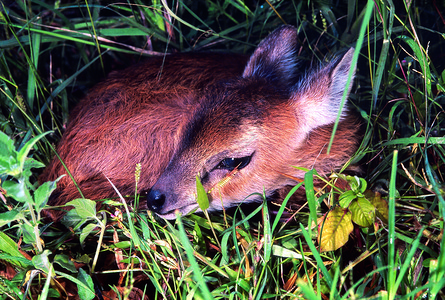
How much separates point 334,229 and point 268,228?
0.39m

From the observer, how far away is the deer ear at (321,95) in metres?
2.47

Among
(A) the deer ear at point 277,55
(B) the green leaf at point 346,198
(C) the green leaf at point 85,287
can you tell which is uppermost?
(A) the deer ear at point 277,55

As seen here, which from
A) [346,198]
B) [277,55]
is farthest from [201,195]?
[277,55]

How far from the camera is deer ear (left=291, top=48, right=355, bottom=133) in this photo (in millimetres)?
2467

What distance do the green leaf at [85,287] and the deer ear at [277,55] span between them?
1807 mm

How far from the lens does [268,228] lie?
2.13 metres

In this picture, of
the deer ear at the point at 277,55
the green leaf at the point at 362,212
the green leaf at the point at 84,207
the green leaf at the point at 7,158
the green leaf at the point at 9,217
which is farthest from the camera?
the deer ear at the point at 277,55

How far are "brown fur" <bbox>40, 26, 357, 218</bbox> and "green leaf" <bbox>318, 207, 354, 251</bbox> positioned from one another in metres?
0.66

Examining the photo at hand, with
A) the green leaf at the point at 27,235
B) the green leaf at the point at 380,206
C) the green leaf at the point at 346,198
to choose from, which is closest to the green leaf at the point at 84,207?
the green leaf at the point at 27,235

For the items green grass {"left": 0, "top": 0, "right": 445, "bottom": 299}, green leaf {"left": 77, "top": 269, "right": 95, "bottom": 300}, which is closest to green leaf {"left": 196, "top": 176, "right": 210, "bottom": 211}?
green grass {"left": 0, "top": 0, "right": 445, "bottom": 299}

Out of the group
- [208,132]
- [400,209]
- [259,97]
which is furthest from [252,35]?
[400,209]

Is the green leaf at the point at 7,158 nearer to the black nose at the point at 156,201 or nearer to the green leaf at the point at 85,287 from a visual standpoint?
the green leaf at the point at 85,287

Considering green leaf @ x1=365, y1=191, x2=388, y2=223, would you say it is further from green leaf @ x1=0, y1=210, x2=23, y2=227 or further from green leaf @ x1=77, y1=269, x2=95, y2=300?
green leaf @ x1=0, y1=210, x2=23, y2=227

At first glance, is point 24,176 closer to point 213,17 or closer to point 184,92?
point 184,92
